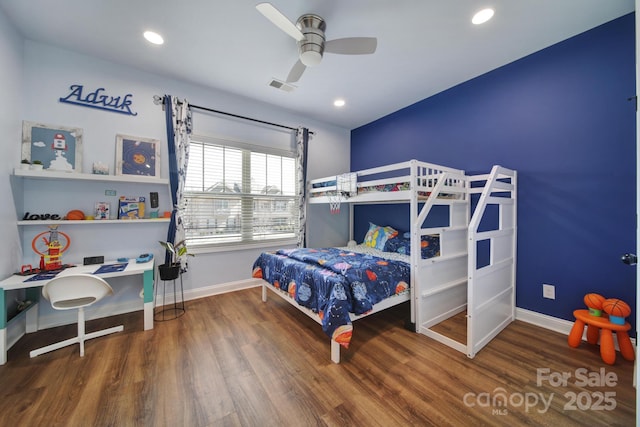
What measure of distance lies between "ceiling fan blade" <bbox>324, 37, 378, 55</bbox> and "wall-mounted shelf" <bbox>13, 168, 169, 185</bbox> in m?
2.22

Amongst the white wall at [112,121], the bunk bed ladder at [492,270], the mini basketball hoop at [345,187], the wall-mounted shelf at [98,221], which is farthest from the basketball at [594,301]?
the wall-mounted shelf at [98,221]

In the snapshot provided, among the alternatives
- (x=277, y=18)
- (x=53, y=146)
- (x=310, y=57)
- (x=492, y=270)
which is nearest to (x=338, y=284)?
(x=492, y=270)

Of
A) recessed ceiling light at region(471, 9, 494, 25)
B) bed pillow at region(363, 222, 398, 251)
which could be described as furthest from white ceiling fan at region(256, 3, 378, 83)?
bed pillow at region(363, 222, 398, 251)

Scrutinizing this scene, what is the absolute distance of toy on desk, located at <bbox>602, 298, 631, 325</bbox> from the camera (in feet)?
5.91

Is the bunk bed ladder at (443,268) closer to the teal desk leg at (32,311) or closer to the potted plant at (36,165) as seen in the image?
the potted plant at (36,165)

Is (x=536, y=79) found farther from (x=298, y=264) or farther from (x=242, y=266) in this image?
(x=242, y=266)

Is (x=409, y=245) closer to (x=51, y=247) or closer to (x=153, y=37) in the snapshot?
(x=153, y=37)

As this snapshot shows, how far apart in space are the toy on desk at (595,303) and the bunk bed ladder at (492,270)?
56cm

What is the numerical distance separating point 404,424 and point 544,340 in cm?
175

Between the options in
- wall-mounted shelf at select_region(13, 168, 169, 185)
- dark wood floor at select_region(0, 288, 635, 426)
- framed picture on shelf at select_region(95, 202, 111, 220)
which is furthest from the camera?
framed picture on shelf at select_region(95, 202, 111, 220)

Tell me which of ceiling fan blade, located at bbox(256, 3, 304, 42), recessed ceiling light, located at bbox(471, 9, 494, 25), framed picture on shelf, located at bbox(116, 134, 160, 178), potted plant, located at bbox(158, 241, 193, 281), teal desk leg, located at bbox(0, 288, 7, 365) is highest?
recessed ceiling light, located at bbox(471, 9, 494, 25)

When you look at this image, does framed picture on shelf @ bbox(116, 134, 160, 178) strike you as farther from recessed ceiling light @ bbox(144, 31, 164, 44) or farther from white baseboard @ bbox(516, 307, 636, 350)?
white baseboard @ bbox(516, 307, 636, 350)

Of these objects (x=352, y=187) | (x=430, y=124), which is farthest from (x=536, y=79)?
(x=352, y=187)

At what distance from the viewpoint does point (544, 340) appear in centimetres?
213
